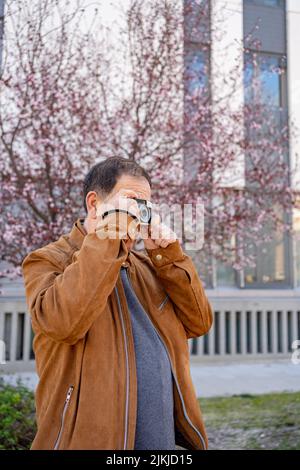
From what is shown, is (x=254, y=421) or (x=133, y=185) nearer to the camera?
(x=133, y=185)

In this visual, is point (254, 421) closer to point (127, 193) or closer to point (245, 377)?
point (245, 377)

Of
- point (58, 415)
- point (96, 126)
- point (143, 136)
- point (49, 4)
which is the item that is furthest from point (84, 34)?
point (58, 415)

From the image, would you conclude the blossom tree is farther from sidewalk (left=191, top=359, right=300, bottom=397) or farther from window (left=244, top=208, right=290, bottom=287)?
window (left=244, top=208, right=290, bottom=287)

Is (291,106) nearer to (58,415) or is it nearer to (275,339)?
(275,339)

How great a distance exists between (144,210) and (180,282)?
0.97ft

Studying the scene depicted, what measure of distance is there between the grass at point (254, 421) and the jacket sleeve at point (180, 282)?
2.45 meters

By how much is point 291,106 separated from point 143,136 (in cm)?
450

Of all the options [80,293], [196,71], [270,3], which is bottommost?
[80,293]

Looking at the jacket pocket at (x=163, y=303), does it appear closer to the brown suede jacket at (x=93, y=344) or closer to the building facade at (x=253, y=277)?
the brown suede jacket at (x=93, y=344)

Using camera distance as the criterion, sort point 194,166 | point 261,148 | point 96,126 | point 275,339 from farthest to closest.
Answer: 1. point 275,339
2. point 261,148
3. point 194,166
4. point 96,126

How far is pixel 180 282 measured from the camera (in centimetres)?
140

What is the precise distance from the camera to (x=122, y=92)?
4.97 m

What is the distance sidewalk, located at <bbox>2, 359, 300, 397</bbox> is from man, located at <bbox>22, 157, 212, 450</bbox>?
4.00 metres

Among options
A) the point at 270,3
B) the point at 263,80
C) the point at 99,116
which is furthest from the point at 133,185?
the point at 270,3
